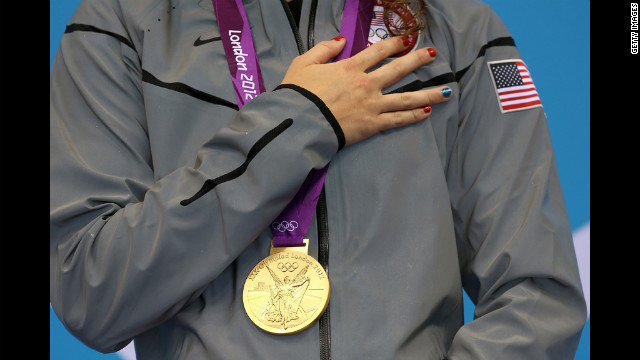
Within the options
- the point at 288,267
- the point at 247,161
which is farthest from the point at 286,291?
the point at 247,161

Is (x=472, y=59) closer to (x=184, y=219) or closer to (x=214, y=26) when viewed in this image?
(x=214, y=26)

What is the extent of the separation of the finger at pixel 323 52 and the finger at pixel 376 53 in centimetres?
3

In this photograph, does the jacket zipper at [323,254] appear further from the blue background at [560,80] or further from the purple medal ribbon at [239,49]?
the blue background at [560,80]

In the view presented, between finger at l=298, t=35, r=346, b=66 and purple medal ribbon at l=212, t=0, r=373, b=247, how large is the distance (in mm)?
26

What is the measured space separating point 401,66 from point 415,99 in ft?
0.19

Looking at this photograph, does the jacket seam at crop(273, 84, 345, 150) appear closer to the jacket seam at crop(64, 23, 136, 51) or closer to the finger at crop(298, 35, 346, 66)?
the finger at crop(298, 35, 346, 66)

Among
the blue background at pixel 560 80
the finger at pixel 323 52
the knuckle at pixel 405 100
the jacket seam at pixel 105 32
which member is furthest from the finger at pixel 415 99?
the blue background at pixel 560 80

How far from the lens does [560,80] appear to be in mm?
2131

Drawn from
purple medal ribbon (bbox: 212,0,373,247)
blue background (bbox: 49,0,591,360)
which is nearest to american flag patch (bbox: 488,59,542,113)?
purple medal ribbon (bbox: 212,0,373,247)

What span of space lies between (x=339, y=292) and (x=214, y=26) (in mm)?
476

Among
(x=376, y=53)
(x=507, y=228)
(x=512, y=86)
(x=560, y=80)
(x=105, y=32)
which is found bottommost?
(x=560, y=80)

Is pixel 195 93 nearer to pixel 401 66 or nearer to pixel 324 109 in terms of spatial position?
pixel 324 109

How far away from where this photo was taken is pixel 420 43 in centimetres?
130

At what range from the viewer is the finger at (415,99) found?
121cm
